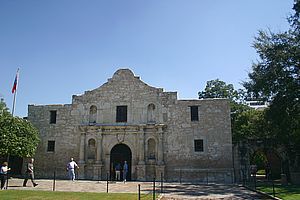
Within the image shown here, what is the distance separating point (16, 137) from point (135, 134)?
8.97 meters

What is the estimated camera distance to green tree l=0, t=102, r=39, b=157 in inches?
842

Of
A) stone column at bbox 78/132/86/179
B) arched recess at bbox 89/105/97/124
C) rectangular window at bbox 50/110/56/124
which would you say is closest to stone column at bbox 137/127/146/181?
arched recess at bbox 89/105/97/124

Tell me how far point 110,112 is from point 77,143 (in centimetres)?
380

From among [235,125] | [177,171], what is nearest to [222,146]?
[177,171]

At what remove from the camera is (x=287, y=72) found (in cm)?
1969

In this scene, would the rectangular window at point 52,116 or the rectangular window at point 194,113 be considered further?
the rectangular window at point 52,116

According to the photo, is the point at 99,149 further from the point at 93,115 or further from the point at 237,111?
the point at 237,111

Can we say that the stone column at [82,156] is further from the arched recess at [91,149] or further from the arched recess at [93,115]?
the arched recess at [93,115]

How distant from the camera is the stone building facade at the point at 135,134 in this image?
23422 millimetres

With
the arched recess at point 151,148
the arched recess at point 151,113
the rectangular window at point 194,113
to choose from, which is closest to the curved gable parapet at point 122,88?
the arched recess at point 151,113

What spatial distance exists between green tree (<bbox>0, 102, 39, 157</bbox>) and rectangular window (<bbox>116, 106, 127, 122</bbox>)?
6.84 metres

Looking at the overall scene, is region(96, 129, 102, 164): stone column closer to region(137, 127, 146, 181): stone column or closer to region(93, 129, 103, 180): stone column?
region(93, 129, 103, 180): stone column

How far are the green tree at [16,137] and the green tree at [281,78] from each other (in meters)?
17.0

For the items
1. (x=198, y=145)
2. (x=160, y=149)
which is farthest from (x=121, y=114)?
(x=198, y=145)
